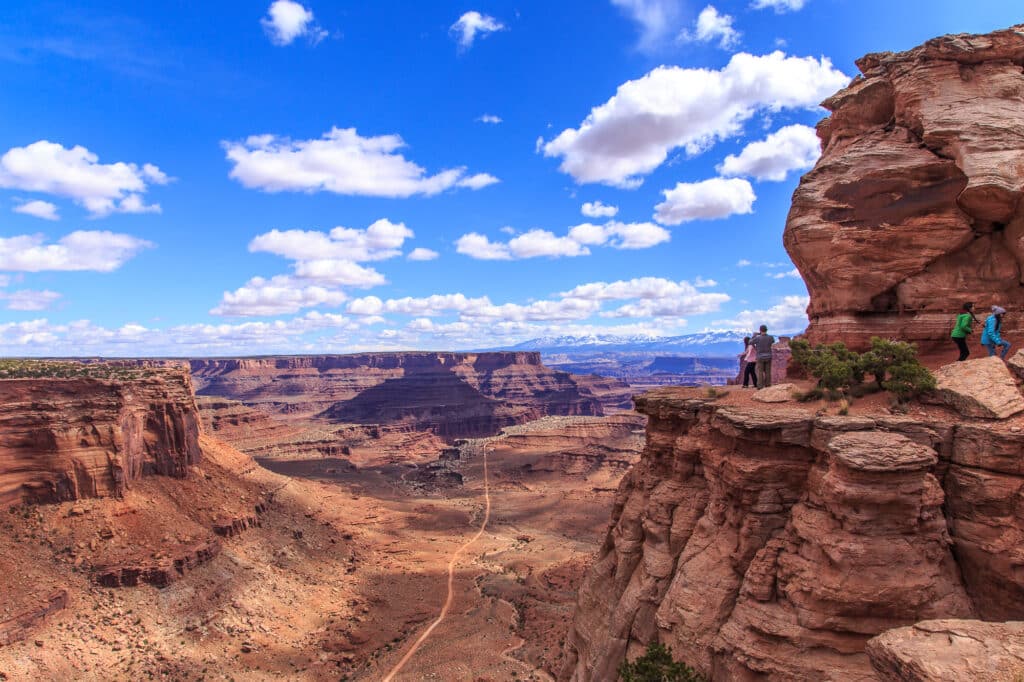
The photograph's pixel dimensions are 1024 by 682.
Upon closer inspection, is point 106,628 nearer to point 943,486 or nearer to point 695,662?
point 695,662

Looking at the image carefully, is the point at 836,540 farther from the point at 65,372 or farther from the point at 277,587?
the point at 65,372

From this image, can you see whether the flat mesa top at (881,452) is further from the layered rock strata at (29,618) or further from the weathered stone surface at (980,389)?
the layered rock strata at (29,618)

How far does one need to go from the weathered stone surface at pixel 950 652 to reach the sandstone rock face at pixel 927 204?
12.3 m

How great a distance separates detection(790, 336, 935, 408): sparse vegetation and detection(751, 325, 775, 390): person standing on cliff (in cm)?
355

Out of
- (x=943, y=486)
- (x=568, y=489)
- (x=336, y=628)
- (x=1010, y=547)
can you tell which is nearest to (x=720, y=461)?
(x=943, y=486)

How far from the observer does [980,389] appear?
14.5 metres

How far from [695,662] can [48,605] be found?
3248 cm

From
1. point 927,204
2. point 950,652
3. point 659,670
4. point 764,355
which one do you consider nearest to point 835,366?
point 764,355

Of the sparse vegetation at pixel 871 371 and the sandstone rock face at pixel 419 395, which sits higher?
the sparse vegetation at pixel 871 371

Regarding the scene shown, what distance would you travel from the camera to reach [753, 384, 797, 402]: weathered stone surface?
17906mm

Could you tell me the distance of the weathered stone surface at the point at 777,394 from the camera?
17906 mm

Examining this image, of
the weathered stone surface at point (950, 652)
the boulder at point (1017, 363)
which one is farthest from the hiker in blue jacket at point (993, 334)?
the weathered stone surface at point (950, 652)

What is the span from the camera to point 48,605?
2861 centimetres

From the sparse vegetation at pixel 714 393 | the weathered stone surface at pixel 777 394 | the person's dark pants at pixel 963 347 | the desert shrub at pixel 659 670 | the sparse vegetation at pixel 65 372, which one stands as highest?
the person's dark pants at pixel 963 347
